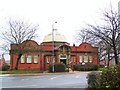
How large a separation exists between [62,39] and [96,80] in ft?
166

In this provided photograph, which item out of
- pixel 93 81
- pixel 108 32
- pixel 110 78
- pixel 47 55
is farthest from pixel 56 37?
pixel 110 78

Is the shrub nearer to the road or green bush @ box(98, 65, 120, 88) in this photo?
green bush @ box(98, 65, 120, 88)

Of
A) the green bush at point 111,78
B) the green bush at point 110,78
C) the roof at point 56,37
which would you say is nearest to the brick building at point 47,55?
the roof at point 56,37

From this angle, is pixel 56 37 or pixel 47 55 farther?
pixel 56 37

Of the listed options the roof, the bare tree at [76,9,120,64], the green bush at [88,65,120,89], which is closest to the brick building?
the roof

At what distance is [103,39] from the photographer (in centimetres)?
2233

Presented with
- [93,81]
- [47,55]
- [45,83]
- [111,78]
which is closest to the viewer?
[111,78]

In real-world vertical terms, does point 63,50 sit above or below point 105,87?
above

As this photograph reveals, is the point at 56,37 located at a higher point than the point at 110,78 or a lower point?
higher

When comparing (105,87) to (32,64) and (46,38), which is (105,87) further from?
(46,38)

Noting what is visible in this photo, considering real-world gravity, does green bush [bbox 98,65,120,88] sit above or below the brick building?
below

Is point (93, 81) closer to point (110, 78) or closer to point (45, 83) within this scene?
→ point (110, 78)

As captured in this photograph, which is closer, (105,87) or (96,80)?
(105,87)

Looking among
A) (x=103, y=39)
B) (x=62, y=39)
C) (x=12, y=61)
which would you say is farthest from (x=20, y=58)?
(x=103, y=39)
